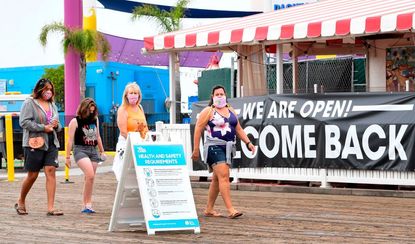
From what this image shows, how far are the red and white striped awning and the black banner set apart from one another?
3.80ft

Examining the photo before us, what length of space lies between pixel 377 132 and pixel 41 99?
602 centimetres

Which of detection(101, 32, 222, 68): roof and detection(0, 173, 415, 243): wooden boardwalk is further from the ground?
detection(101, 32, 222, 68): roof

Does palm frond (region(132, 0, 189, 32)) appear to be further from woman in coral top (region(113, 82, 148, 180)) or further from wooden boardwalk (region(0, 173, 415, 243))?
woman in coral top (region(113, 82, 148, 180))

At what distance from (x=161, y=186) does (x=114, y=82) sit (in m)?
32.9

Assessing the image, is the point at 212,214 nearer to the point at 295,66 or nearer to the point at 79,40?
the point at 295,66

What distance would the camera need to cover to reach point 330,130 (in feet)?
52.9

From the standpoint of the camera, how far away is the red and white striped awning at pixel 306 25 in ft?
52.1

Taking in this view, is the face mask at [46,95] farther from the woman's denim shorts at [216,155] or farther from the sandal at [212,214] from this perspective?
the sandal at [212,214]

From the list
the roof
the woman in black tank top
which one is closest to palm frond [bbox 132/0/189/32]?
the roof

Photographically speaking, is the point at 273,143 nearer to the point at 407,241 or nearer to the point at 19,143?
the point at 407,241

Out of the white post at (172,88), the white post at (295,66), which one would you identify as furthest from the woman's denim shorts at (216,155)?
the white post at (295,66)

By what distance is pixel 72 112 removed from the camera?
40969mm

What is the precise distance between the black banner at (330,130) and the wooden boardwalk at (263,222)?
0.85 m

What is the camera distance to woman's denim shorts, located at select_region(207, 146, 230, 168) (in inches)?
464
